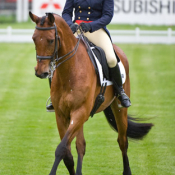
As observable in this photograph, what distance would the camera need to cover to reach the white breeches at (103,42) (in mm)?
6664

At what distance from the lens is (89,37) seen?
22.4ft

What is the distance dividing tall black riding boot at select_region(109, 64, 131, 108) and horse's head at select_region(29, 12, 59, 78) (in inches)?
64.2

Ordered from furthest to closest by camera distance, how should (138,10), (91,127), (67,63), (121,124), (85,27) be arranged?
(138,10), (91,127), (121,124), (85,27), (67,63)

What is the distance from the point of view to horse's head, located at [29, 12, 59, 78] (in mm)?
5176

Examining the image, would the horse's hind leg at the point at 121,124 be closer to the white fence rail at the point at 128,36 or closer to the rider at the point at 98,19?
the rider at the point at 98,19

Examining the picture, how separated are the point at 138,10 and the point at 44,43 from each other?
20781mm

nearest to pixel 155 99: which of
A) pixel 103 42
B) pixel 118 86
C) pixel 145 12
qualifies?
pixel 118 86

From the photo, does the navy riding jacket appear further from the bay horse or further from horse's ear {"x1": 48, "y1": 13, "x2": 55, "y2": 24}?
horse's ear {"x1": 48, "y1": 13, "x2": 55, "y2": 24}

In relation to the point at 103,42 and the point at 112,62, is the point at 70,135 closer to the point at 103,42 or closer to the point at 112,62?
the point at 112,62

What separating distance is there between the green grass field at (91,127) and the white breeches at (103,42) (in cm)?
189

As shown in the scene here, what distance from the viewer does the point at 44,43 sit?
205 inches

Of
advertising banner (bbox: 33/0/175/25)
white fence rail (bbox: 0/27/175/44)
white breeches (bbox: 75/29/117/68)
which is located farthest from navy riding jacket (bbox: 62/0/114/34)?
advertising banner (bbox: 33/0/175/25)

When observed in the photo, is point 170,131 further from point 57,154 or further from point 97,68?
point 57,154

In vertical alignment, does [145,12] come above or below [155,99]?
above
